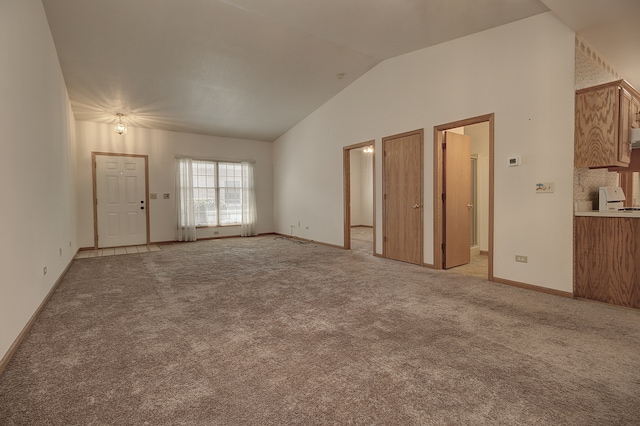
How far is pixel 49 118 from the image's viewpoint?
3703 millimetres

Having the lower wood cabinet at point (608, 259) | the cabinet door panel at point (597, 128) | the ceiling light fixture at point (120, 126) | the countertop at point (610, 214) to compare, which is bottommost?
the lower wood cabinet at point (608, 259)

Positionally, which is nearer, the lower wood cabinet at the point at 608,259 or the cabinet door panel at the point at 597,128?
the lower wood cabinet at the point at 608,259

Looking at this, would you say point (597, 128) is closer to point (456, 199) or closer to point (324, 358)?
point (456, 199)

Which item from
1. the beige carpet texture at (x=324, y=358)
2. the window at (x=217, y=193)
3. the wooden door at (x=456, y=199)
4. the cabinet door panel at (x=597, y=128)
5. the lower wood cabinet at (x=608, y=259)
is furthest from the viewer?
the window at (x=217, y=193)

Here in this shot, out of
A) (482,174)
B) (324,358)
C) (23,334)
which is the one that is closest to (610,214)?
(482,174)

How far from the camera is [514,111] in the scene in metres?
3.71

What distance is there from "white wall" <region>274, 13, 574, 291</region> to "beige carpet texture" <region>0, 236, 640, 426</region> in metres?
0.61

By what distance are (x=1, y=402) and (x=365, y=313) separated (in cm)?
247

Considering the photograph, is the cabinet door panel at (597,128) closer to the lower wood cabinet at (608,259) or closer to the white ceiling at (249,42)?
the lower wood cabinet at (608,259)

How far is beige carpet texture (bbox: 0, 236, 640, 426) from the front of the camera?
1.55 metres

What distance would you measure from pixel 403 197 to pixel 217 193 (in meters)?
5.45

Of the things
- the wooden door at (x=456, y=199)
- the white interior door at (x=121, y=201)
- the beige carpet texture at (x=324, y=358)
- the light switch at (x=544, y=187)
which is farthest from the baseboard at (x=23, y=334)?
the light switch at (x=544, y=187)

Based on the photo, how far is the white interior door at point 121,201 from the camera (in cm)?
699

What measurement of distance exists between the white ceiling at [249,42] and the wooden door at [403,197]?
4.99 ft
